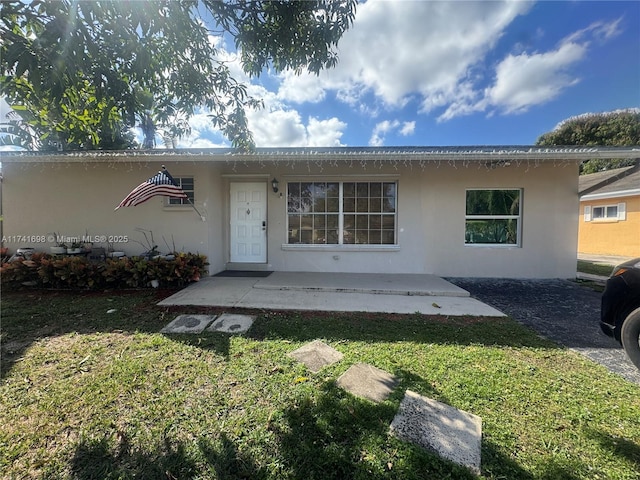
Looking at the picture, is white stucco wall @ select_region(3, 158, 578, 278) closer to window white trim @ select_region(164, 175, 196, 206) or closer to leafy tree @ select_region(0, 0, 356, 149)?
window white trim @ select_region(164, 175, 196, 206)

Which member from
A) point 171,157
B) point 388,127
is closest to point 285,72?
point 171,157

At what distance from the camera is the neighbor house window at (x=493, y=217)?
704cm

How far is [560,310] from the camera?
4.72 meters

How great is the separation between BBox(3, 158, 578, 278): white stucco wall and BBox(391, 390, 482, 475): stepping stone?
16.8ft

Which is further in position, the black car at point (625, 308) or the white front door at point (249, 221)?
the white front door at point (249, 221)

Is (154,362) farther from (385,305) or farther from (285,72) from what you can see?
(285,72)

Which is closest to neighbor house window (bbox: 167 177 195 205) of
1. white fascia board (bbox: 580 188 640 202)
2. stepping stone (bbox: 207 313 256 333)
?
stepping stone (bbox: 207 313 256 333)

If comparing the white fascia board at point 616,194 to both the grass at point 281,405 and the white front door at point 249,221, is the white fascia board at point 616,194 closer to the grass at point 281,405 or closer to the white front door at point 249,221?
the grass at point 281,405

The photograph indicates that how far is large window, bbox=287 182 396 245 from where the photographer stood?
24.1 feet

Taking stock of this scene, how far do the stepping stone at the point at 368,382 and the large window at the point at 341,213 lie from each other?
4.84m

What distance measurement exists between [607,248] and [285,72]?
16149 mm

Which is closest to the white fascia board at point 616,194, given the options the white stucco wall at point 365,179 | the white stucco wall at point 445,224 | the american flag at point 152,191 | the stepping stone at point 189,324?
the white stucco wall at point 445,224

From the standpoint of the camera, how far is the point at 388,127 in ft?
37.6

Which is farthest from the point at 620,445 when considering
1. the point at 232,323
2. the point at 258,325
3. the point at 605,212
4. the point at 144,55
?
the point at 605,212
